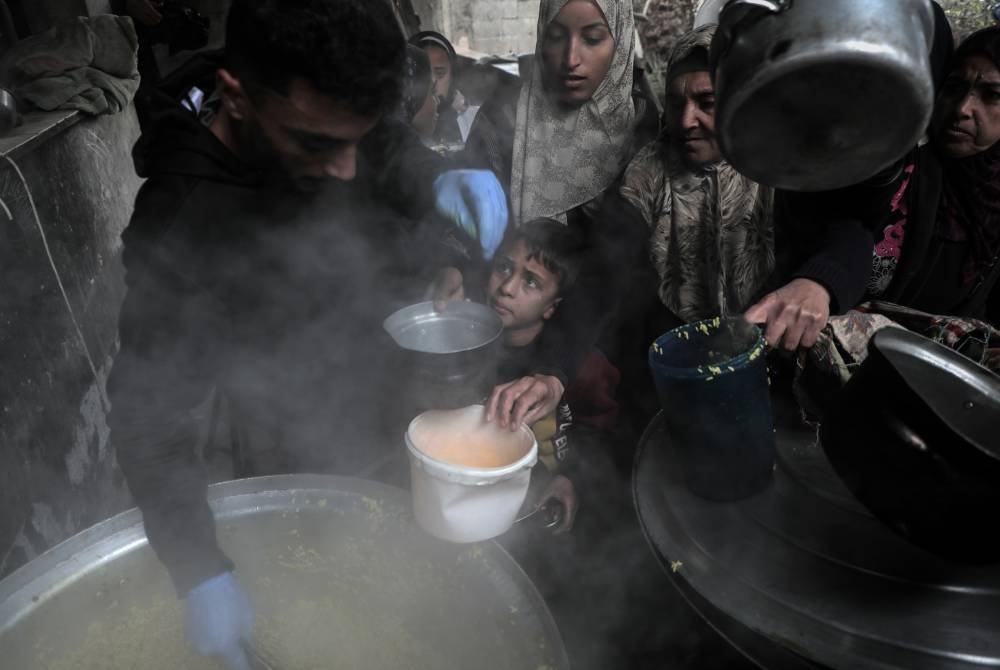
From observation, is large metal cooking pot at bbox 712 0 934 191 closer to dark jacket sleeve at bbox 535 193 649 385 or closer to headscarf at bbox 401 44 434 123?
dark jacket sleeve at bbox 535 193 649 385

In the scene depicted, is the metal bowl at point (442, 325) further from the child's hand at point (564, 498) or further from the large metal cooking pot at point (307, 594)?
the child's hand at point (564, 498)

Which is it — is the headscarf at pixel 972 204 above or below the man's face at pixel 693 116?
below

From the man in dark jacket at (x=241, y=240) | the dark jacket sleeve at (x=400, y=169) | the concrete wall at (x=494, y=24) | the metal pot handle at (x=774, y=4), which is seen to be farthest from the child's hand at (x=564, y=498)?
the concrete wall at (x=494, y=24)

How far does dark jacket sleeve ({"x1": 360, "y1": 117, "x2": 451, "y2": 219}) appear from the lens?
204 centimetres

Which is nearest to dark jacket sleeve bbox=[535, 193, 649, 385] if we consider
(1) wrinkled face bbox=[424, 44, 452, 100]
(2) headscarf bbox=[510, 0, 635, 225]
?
(2) headscarf bbox=[510, 0, 635, 225]

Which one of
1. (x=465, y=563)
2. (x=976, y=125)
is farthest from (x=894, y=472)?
(x=976, y=125)

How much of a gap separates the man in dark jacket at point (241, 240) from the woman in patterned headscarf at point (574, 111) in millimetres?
951

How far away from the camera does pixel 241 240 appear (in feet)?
5.28

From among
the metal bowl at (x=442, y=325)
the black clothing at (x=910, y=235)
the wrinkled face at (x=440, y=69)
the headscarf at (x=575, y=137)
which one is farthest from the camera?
the wrinkled face at (x=440, y=69)

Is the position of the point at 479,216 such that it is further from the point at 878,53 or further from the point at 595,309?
the point at 878,53

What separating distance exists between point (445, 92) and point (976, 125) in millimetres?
3077

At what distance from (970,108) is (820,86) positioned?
138cm

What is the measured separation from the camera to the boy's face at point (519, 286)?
105 inches

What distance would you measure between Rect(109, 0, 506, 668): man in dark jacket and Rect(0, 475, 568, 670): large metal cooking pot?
0.14 metres
